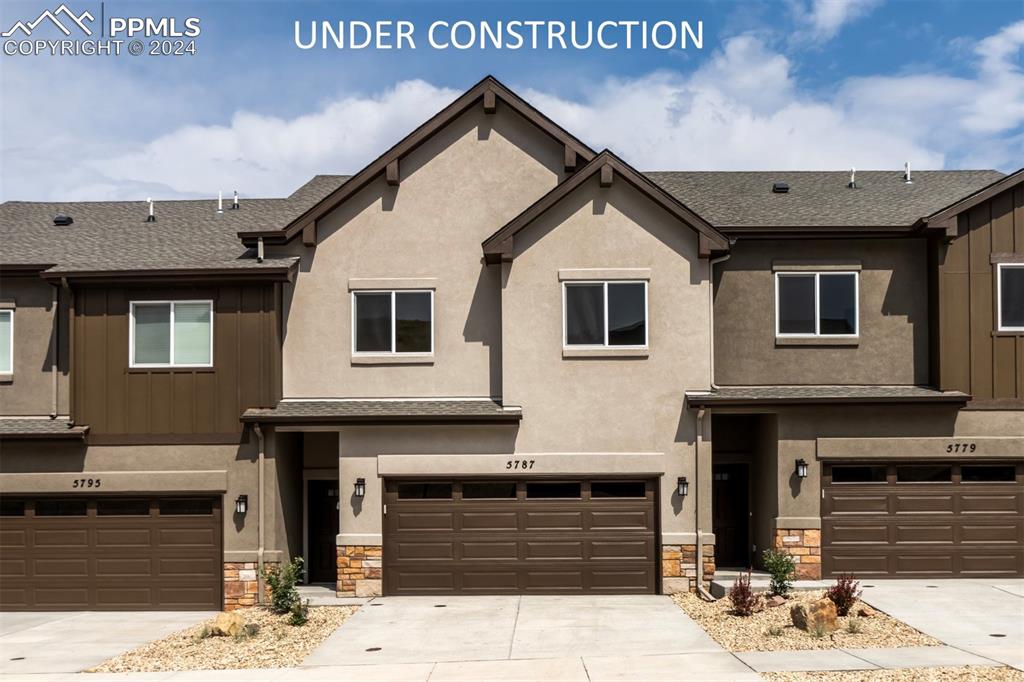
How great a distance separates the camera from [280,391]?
17.8 meters

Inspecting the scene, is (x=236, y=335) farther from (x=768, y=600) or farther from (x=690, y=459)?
(x=768, y=600)

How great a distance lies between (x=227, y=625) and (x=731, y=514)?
10289 millimetres

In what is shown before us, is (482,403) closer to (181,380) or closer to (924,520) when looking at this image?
(181,380)

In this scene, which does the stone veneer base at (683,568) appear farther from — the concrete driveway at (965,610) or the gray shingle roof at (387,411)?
the gray shingle roof at (387,411)

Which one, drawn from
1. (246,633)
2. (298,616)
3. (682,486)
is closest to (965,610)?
(682,486)

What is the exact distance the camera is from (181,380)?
17.4 m

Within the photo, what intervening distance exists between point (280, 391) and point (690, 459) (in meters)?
7.89

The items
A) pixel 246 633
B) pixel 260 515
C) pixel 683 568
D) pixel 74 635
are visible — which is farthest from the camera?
pixel 260 515

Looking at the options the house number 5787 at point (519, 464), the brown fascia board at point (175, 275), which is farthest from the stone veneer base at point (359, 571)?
the brown fascia board at point (175, 275)

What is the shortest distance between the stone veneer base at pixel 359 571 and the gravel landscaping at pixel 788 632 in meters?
5.72

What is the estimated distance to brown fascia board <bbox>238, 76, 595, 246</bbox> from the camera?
17.8 m

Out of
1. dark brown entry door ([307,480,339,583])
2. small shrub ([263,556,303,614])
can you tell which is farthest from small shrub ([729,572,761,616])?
dark brown entry door ([307,480,339,583])

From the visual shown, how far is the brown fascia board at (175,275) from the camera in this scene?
1712cm

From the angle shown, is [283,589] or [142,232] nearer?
[283,589]
